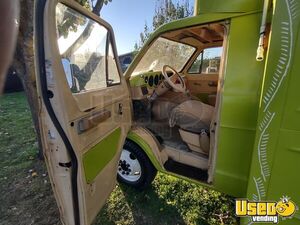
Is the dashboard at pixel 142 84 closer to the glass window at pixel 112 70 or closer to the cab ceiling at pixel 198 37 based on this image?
the glass window at pixel 112 70

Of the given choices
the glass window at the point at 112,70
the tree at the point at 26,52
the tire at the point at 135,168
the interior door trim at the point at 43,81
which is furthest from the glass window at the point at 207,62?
the interior door trim at the point at 43,81

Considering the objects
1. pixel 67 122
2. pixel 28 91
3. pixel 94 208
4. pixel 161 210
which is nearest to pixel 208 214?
pixel 161 210

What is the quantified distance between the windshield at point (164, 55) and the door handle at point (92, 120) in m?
1.08

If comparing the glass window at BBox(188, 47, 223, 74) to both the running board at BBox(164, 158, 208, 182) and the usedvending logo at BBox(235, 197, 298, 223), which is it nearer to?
the running board at BBox(164, 158, 208, 182)

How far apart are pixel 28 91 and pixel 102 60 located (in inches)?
66.7

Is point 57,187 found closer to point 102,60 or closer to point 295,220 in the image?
point 102,60

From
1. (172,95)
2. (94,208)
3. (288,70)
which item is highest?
(288,70)

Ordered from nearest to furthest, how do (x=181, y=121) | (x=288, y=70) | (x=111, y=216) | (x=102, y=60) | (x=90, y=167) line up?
(x=288, y=70) < (x=90, y=167) < (x=102, y=60) < (x=111, y=216) < (x=181, y=121)

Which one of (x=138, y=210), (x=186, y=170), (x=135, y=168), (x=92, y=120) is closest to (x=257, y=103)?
(x=186, y=170)

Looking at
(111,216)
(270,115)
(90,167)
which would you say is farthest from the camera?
(111,216)

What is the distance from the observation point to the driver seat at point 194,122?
2445 mm

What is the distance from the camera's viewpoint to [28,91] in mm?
3160

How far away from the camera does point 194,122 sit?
2.52 metres

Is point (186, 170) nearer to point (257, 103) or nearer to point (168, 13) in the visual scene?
point (257, 103)
